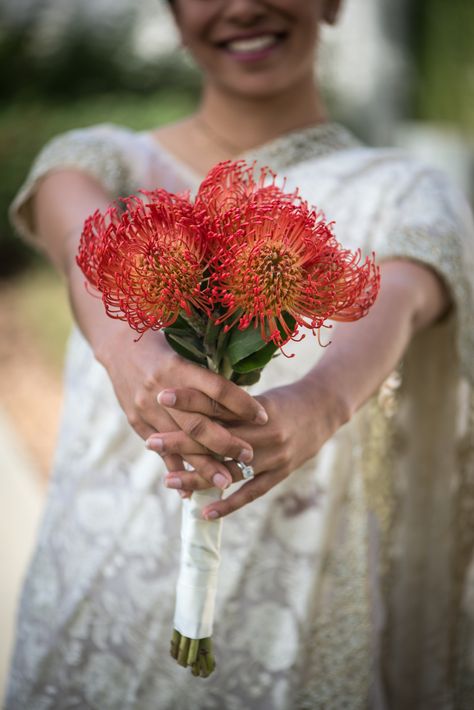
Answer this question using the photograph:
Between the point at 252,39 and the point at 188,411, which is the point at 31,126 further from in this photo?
the point at 188,411

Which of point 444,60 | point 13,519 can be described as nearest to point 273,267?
point 13,519

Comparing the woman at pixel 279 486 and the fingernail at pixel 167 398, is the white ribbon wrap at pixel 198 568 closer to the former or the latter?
the fingernail at pixel 167 398

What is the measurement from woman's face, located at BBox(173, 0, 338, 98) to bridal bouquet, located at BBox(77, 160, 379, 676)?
2.03ft

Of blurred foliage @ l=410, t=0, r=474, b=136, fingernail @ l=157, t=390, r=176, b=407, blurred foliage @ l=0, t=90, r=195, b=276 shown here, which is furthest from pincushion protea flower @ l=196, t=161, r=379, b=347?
blurred foliage @ l=410, t=0, r=474, b=136

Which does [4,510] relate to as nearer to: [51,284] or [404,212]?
[404,212]

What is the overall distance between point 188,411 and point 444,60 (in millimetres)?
7916

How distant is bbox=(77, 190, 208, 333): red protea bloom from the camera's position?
0.88 metres

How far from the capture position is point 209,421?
98cm

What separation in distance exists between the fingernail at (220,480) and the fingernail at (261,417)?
77 millimetres

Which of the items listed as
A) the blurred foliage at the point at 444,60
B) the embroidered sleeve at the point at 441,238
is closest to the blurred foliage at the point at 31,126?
the blurred foliage at the point at 444,60

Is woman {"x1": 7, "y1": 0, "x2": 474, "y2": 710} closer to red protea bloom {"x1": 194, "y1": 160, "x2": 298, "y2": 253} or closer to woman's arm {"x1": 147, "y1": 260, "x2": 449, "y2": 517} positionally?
woman's arm {"x1": 147, "y1": 260, "x2": 449, "y2": 517}

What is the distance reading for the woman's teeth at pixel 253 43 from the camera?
1477 millimetres

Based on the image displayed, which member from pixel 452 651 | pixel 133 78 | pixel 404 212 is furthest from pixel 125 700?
pixel 133 78

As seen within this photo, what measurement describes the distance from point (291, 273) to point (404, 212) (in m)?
0.60
